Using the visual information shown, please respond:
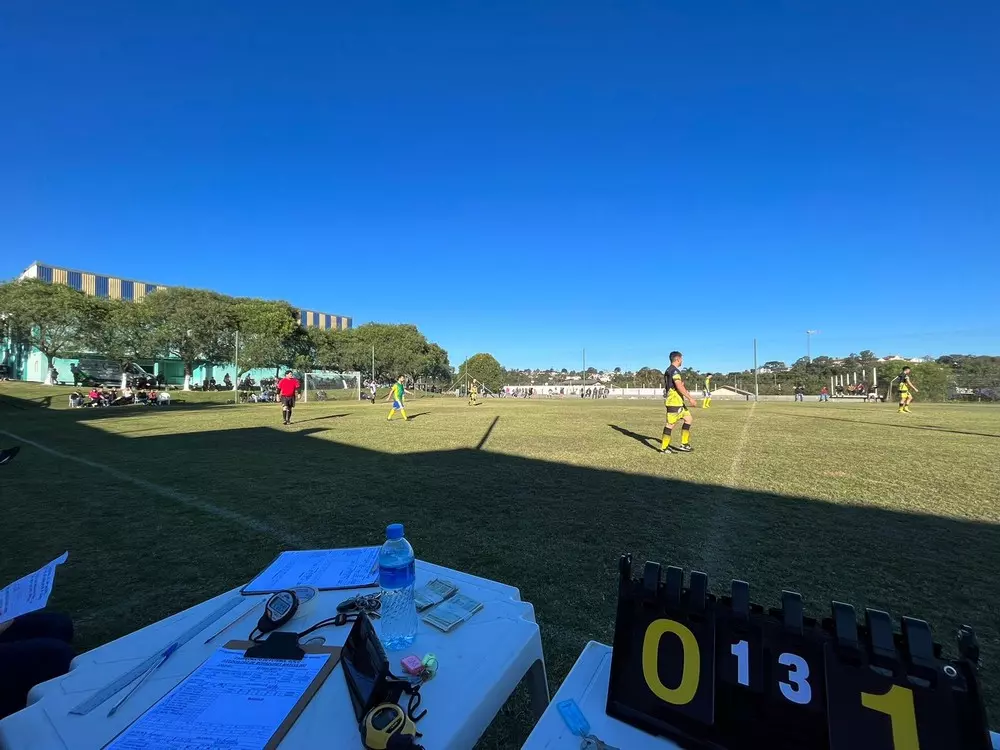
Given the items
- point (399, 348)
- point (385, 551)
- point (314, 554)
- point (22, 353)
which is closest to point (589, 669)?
point (385, 551)

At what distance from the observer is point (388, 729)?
1036 millimetres

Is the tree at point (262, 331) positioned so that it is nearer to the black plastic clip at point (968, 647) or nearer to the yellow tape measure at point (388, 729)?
the yellow tape measure at point (388, 729)

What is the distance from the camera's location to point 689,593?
129 cm

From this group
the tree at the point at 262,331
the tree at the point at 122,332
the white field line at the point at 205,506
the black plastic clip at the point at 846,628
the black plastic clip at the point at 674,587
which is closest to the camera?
the black plastic clip at the point at 846,628

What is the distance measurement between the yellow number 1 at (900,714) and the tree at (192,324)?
148 ft

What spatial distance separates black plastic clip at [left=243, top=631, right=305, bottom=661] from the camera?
136 centimetres

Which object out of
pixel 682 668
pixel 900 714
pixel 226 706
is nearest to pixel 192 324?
pixel 226 706

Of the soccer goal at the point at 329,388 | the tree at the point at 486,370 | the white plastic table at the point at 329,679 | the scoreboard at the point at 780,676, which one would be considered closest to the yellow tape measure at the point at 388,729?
the white plastic table at the point at 329,679

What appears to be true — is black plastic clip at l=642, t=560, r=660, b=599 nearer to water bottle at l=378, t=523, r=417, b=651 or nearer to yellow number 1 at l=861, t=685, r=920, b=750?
yellow number 1 at l=861, t=685, r=920, b=750

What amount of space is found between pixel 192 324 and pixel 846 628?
4556cm

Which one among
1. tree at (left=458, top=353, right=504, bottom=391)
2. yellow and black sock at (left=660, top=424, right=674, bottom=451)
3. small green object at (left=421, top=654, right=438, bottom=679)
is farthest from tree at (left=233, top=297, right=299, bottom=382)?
small green object at (left=421, top=654, right=438, bottom=679)

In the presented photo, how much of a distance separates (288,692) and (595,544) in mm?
3276

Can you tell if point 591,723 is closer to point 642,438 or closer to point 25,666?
point 25,666

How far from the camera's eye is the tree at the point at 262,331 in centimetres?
3750
